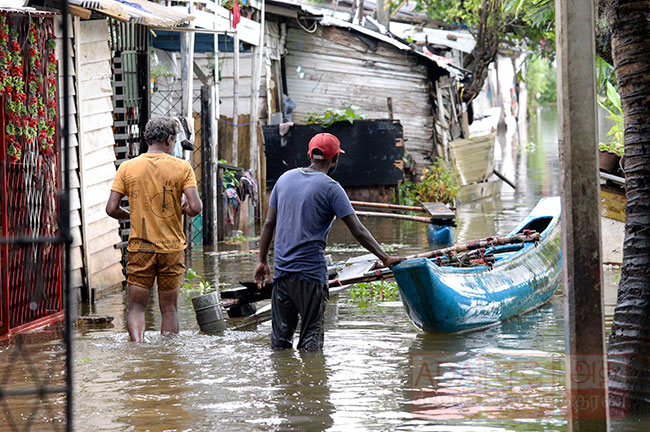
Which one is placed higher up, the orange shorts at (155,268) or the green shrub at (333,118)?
the green shrub at (333,118)

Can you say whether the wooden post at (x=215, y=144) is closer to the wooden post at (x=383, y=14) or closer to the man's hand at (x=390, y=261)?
the man's hand at (x=390, y=261)

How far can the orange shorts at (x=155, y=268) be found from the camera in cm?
731

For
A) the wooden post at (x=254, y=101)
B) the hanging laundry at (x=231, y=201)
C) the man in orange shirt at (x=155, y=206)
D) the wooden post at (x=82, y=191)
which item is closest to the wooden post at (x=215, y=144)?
the hanging laundry at (x=231, y=201)

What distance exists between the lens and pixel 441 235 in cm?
1399

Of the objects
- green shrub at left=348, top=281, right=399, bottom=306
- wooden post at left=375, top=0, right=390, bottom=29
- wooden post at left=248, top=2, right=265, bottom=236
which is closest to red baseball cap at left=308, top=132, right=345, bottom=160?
green shrub at left=348, top=281, right=399, bottom=306

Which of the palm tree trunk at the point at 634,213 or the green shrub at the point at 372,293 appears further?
the green shrub at the point at 372,293

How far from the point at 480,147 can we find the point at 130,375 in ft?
54.9

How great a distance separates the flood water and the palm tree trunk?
1.49 feet

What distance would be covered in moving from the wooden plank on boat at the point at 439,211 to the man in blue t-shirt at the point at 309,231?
23.1ft

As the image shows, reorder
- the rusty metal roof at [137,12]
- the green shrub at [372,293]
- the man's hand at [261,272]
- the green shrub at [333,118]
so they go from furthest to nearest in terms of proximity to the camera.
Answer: the green shrub at [333,118] < the green shrub at [372,293] < the rusty metal roof at [137,12] < the man's hand at [261,272]

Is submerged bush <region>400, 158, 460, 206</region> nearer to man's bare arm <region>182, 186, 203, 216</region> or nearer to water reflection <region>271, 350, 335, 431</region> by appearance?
man's bare arm <region>182, 186, 203, 216</region>

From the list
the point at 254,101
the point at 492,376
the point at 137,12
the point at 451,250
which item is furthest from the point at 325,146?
the point at 254,101

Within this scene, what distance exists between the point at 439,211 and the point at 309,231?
7740 millimetres

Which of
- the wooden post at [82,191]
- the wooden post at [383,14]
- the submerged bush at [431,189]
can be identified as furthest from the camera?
the wooden post at [383,14]
